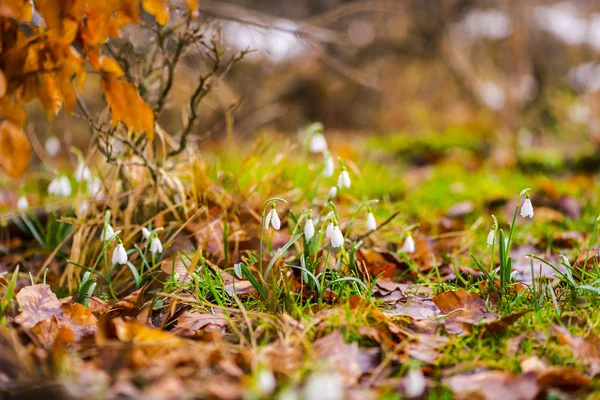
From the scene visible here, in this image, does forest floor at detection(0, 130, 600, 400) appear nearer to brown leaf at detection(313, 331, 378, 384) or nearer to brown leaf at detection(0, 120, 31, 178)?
brown leaf at detection(313, 331, 378, 384)

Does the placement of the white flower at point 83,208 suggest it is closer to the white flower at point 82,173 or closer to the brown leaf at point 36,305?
the white flower at point 82,173

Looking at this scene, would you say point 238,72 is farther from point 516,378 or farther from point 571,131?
point 516,378

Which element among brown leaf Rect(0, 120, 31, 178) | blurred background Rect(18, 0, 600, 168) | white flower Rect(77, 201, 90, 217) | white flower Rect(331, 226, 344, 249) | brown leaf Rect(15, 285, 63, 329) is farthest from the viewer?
blurred background Rect(18, 0, 600, 168)

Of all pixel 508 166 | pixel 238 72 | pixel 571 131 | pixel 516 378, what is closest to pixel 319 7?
pixel 238 72

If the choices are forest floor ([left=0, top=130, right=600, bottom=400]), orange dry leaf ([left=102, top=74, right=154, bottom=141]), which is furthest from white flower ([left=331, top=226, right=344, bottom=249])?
orange dry leaf ([left=102, top=74, right=154, bottom=141])

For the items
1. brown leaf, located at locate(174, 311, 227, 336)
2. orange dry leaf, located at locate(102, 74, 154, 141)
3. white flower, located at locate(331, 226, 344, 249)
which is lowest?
brown leaf, located at locate(174, 311, 227, 336)

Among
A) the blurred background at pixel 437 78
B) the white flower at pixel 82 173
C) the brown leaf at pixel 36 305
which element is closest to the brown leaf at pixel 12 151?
the brown leaf at pixel 36 305

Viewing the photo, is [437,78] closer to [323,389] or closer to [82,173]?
[82,173]
